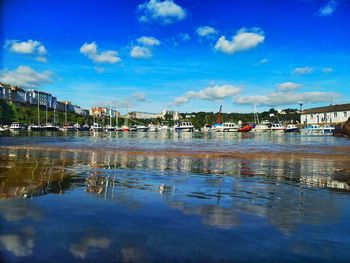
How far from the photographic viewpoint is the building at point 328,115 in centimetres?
14512

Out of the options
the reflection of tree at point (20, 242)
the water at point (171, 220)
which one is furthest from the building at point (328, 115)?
the reflection of tree at point (20, 242)

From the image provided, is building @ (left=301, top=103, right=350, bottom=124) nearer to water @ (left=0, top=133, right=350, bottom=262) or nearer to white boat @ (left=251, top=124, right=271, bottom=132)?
white boat @ (left=251, top=124, right=271, bottom=132)

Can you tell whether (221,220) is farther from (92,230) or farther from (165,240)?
(92,230)

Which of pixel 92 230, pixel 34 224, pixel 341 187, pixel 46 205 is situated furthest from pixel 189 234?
pixel 341 187

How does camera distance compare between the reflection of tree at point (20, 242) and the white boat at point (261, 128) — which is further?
the white boat at point (261, 128)

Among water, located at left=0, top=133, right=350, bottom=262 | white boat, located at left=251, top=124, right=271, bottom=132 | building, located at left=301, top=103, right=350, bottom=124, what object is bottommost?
water, located at left=0, top=133, right=350, bottom=262

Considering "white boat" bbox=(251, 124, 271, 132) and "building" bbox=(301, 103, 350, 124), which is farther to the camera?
"white boat" bbox=(251, 124, 271, 132)

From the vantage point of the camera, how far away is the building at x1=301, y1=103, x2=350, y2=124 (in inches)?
5714

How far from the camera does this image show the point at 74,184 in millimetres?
12289

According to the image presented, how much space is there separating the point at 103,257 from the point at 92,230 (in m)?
1.39

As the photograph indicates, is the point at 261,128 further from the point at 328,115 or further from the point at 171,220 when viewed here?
the point at 171,220

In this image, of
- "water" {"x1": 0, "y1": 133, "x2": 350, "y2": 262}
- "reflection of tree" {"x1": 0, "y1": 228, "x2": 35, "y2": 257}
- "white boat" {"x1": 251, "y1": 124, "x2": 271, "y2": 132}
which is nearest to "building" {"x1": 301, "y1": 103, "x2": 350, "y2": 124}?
"white boat" {"x1": 251, "y1": 124, "x2": 271, "y2": 132}

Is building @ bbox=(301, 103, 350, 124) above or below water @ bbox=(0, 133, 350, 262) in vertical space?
above

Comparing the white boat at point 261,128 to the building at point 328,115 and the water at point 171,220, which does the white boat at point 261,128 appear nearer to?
the building at point 328,115
